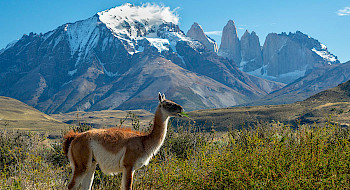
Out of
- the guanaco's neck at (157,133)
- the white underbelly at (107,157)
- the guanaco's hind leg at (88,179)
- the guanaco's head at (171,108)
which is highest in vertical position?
the guanaco's head at (171,108)

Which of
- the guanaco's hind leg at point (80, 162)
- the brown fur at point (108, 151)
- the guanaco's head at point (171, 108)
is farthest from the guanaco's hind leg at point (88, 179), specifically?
the guanaco's head at point (171, 108)

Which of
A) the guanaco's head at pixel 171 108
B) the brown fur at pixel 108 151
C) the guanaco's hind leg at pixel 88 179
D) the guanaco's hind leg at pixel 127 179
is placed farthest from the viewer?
the guanaco's head at pixel 171 108

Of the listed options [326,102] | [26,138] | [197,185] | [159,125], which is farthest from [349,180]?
[326,102]

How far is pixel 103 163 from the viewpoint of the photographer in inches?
237

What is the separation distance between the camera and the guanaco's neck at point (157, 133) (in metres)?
6.30

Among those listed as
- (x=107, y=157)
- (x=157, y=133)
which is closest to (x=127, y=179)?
(x=107, y=157)

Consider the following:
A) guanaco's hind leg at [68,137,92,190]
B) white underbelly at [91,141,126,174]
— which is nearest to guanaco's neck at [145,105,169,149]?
white underbelly at [91,141,126,174]

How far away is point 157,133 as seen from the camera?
6.42 m

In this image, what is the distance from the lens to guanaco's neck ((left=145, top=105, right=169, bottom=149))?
6.30m

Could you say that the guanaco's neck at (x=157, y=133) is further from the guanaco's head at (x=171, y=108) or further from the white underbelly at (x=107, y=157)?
the white underbelly at (x=107, y=157)

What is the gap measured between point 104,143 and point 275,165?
3.61 metres

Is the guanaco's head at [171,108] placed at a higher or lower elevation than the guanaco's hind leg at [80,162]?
higher

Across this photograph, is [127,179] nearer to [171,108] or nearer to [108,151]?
[108,151]

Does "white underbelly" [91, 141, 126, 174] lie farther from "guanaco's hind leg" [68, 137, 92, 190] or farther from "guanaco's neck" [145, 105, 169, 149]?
"guanaco's neck" [145, 105, 169, 149]
